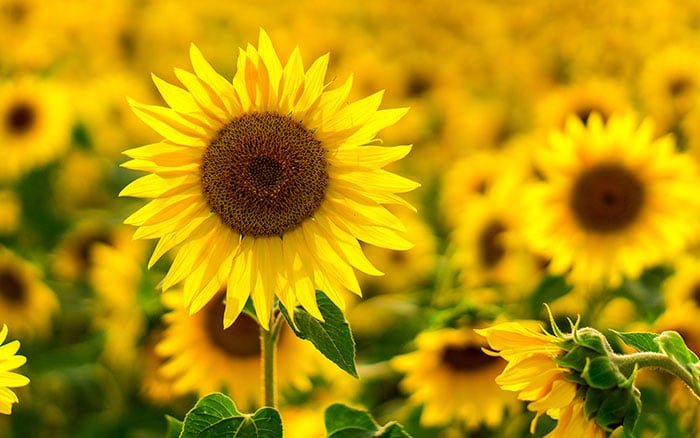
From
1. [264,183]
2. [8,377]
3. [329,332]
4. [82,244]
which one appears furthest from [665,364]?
[82,244]

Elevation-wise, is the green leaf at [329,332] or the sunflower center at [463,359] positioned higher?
the green leaf at [329,332]

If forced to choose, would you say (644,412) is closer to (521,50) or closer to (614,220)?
(614,220)

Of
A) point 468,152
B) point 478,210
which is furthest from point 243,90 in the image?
point 468,152

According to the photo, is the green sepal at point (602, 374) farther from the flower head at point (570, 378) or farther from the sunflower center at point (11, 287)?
the sunflower center at point (11, 287)

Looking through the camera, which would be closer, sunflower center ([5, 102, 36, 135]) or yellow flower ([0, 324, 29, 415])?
yellow flower ([0, 324, 29, 415])

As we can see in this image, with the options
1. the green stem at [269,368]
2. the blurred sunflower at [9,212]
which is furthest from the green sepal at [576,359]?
the blurred sunflower at [9,212]

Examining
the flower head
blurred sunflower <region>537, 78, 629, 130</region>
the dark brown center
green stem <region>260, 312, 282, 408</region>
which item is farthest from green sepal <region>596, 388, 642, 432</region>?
the dark brown center

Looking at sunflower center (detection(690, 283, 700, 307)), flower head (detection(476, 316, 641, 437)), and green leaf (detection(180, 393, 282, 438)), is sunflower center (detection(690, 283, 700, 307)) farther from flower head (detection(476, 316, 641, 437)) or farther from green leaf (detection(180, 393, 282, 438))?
green leaf (detection(180, 393, 282, 438))
